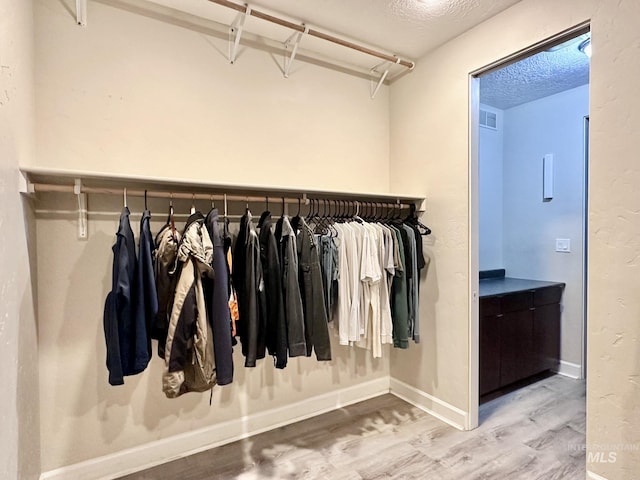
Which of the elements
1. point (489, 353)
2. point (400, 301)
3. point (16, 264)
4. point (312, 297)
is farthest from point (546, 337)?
point (16, 264)

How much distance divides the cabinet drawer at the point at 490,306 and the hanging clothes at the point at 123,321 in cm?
228

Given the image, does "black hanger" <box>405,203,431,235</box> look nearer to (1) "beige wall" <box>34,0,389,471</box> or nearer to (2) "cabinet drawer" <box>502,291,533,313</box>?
(1) "beige wall" <box>34,0,389,471</box>

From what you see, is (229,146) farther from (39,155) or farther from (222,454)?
(222,454)

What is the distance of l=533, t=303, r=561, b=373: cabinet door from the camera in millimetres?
3006

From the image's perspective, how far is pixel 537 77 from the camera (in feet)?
9.58

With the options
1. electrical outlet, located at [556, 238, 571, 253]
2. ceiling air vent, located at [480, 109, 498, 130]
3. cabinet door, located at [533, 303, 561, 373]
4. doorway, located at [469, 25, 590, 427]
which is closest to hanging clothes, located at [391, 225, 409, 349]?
doorway, located at [469, 25, 590, 427]

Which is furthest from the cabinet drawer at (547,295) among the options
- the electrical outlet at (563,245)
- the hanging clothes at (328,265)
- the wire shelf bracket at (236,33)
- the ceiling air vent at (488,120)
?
the wire shelf bracket at (236,33)

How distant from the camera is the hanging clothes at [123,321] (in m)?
1.51

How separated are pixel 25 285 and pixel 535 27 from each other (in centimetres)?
285

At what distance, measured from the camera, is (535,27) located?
1.87 m

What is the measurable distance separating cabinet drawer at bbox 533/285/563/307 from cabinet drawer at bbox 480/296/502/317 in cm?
55

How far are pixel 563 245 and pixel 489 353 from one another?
1.40 meters

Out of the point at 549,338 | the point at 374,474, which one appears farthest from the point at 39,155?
the point at 549,338

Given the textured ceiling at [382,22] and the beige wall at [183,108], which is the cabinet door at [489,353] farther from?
the textured ceiling at [382,22]
